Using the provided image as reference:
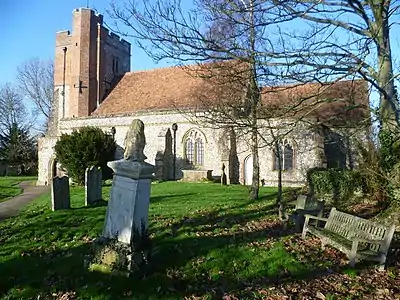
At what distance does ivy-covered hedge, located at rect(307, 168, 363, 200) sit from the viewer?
13.7 meters

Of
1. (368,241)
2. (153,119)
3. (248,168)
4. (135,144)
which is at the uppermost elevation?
(153,119)

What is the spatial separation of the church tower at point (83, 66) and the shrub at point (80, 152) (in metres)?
9.31

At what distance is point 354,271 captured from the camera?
602 centimetres

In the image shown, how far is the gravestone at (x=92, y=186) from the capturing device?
13.0 meters

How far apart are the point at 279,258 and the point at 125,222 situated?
105 inches

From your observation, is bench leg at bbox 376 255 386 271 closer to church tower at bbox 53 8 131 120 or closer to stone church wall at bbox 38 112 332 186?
stone church wall at bbox 38 112 332 186

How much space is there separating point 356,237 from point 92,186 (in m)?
9.51

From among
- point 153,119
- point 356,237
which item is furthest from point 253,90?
point 153,119

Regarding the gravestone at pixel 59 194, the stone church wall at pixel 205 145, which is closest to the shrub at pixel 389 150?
the gravestone at pixel 59 194

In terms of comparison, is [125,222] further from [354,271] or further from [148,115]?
[148,115]

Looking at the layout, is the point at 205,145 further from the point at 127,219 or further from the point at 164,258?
the point at 127,219

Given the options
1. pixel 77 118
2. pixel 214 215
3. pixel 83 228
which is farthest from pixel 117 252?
pixel 77 118

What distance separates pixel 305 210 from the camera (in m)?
9.00

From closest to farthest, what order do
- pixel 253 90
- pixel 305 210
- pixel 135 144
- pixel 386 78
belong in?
pixel 135 144
pixel 305 210
pixel 386 78
pixel 253 90
